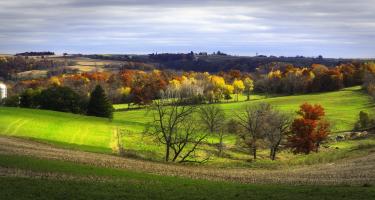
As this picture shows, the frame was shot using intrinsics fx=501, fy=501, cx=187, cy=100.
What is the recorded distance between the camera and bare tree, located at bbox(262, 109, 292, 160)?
236 ft

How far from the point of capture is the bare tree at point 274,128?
236 ft

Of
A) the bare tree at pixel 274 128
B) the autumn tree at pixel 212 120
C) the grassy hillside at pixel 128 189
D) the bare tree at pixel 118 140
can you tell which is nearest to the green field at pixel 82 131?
the bare tree at pixel 118 140

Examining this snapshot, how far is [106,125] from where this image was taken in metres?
82.2

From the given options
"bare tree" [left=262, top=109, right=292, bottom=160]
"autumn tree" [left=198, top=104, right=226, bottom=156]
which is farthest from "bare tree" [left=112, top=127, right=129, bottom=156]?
"bare tree" [left=262, top=109, right=292, bottom=160]

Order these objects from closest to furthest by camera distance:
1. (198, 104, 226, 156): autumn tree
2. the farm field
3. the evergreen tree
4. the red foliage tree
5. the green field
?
1. the farm field
2. the green field
3. the red foliage tree
4. (198, 104, 226, 156): autumn tree
5. the evergreen tree

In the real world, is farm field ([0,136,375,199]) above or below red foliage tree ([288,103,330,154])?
above

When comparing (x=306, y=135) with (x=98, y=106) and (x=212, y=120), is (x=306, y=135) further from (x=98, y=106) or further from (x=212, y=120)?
(x=98, y=106)

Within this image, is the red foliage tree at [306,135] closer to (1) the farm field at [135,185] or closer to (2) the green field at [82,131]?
(2) the green field at [82,131]

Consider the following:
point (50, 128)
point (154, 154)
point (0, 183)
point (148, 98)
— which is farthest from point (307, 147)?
point (148, 98)

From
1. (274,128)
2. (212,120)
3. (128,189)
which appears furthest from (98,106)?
(128,189)

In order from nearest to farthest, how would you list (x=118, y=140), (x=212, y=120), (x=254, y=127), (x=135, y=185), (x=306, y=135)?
(x=135, y=185) → (x=118, y=140) → (x=254, y=127) → (x=306, y=135) → (x=212, y=120)

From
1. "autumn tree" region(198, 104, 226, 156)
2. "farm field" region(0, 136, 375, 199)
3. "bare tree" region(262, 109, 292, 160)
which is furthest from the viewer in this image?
"autumn tree" region(198, 104, 226, 156)

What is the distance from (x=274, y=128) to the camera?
2906 inches

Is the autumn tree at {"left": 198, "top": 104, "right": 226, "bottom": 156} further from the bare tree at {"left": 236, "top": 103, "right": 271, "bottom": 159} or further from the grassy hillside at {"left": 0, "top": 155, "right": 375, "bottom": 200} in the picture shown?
the grassy hillside at {"left": 0, "top": 155, "right": 375, "bottom": 200}
